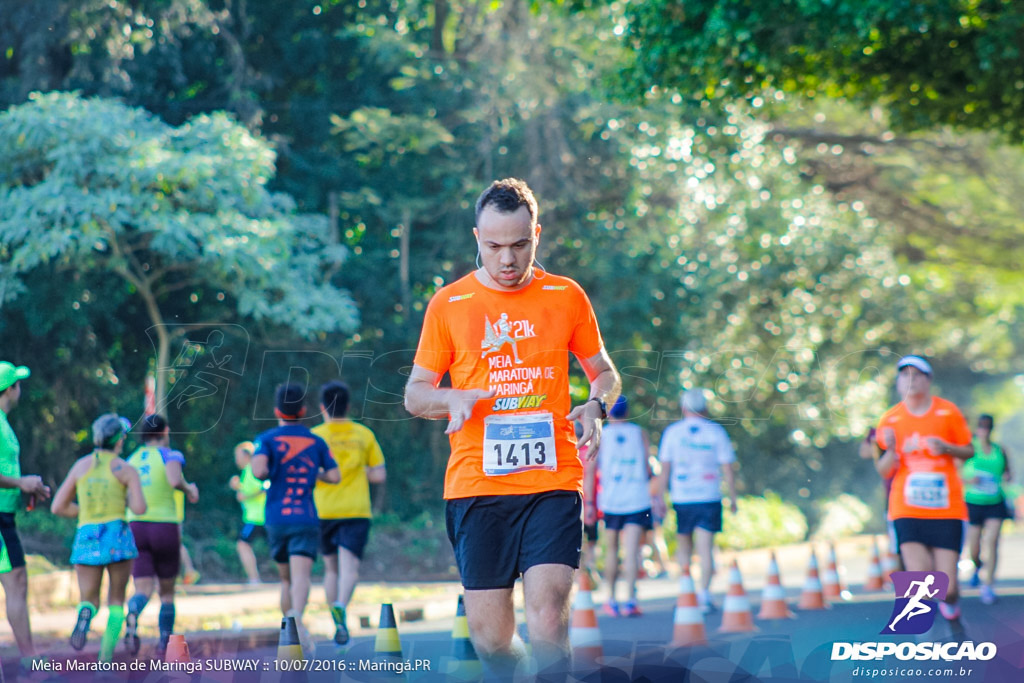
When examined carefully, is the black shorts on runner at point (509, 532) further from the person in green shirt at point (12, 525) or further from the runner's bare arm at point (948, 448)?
the runner's bare arm at point (948, 448)

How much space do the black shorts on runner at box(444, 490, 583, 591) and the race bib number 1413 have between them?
12 cm

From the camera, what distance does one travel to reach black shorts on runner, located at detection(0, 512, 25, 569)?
761 centimetres

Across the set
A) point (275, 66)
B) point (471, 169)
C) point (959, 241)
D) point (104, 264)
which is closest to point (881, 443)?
point (104, 264)

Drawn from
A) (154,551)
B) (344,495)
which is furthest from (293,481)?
(154,551)

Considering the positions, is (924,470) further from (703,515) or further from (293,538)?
(293,538)

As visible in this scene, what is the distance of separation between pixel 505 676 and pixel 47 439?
1579 cm

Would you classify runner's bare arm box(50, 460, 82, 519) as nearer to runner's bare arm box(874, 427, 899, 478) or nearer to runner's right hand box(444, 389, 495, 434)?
runner's right hand box(444, 389, 495, 434)

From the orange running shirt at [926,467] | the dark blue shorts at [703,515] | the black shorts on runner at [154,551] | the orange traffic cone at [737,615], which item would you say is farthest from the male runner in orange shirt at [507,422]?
the dark blue shorts at [703,515]

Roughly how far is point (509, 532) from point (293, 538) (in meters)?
4.50

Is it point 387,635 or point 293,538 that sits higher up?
point 293,538

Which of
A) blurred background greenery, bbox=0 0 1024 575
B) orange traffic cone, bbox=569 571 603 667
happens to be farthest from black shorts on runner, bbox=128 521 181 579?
blurred background greenery, bbox=0 0 1024 575

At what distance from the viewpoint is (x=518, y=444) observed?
493 centimetres

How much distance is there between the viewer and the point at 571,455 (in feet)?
16.5

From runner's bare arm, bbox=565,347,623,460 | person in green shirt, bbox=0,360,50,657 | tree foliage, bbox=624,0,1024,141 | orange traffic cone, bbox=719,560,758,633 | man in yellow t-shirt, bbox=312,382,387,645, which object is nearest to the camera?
runner's bare arm, bbox=565,347,623,460
